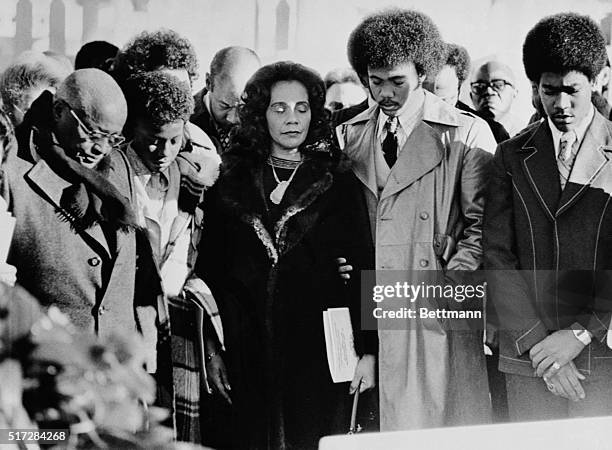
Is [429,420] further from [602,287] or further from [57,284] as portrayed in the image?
[57,284]

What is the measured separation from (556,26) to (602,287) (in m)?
1.03

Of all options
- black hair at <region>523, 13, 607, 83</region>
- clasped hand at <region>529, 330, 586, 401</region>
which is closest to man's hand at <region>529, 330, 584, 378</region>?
clasped hand at <region>529, 330, 586, 401</region>

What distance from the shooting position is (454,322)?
3.10m

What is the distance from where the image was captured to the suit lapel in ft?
10.00

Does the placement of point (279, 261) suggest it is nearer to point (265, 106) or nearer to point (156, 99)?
point (265, 106)

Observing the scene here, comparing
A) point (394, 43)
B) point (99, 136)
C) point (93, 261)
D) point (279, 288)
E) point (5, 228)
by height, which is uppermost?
point (394, 43)

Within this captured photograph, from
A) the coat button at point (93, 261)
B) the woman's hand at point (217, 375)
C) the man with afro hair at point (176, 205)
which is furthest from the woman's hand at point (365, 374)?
the coat button at point (93, 261)

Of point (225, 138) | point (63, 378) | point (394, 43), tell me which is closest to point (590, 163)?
point (394, 43)

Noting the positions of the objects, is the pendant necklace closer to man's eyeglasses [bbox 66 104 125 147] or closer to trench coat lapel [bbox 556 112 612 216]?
man's eyeglasses [bbox 66 104 125 147]

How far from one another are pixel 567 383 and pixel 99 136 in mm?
1963

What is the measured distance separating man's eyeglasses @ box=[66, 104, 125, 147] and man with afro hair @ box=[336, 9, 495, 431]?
0.82 m

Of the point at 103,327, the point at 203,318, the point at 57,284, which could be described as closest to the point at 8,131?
the point at 57,284

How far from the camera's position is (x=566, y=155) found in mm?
3146

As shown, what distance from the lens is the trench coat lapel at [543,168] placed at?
3.09m
